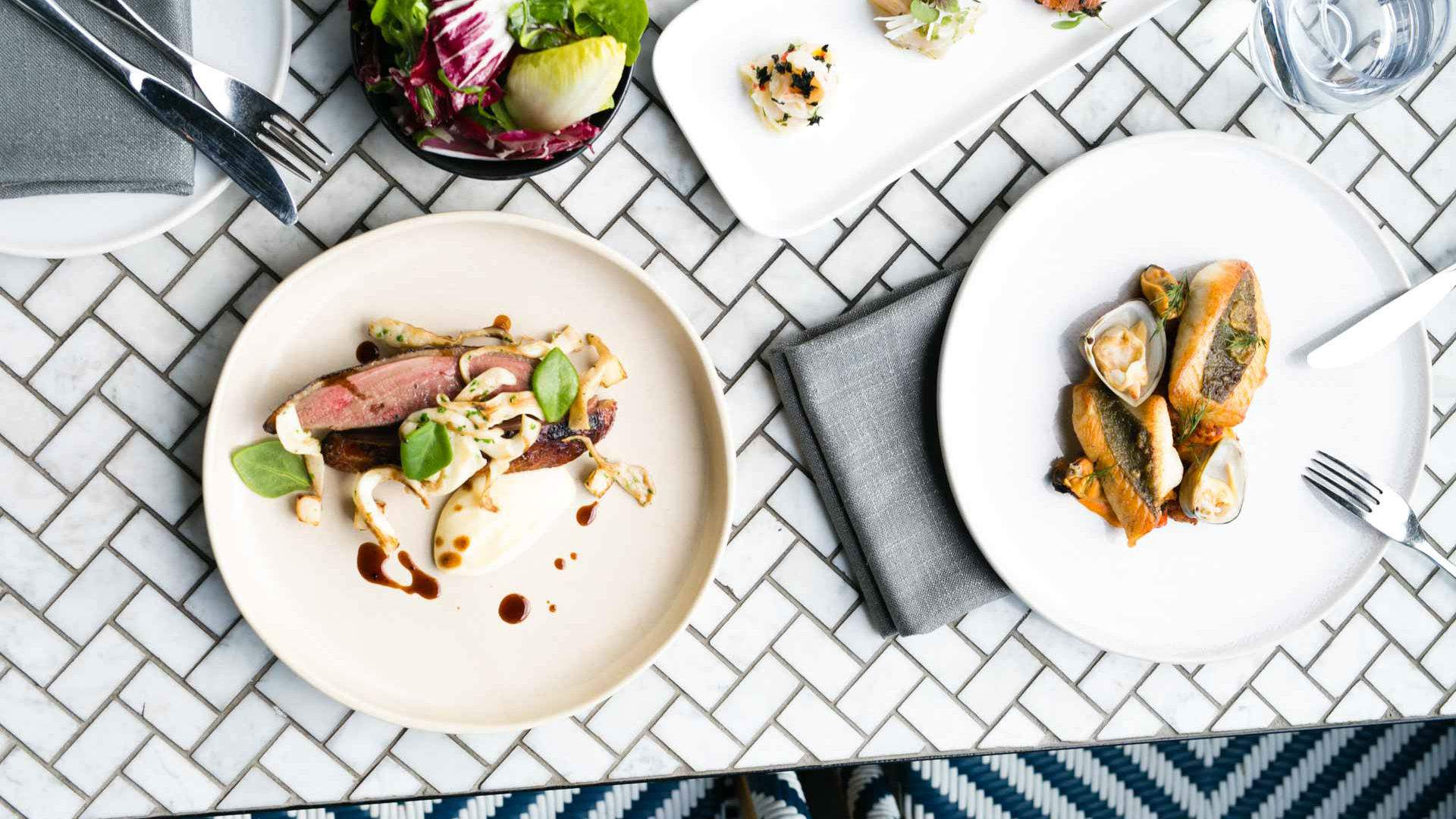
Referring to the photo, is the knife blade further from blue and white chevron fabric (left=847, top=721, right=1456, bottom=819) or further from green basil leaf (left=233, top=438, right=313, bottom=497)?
blue and white chevron fabric (left=847, top=721, right=1456, bottom=819)

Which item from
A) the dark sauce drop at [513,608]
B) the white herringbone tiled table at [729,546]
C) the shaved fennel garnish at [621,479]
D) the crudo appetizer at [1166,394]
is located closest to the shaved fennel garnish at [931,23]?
the white herringbone tiled table at [729,546]

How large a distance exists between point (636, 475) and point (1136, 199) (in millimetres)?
745

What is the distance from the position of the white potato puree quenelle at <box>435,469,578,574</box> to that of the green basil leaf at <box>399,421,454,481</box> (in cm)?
11

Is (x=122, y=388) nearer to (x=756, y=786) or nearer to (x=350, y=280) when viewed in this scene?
(x=350, y=280)

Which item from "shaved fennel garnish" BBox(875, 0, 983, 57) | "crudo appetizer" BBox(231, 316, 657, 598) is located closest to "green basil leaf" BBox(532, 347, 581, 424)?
"crudo appetizer" BBox(231, 316, 657, 598)

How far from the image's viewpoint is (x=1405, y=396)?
1.37 m

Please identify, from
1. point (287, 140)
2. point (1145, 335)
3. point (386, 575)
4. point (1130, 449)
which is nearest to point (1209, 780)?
point (1130, 449)

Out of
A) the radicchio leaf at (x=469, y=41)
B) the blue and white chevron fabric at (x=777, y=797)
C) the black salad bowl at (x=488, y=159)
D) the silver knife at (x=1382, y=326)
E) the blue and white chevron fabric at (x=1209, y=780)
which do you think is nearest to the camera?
the radicchio leaf at (x=469, y=41)

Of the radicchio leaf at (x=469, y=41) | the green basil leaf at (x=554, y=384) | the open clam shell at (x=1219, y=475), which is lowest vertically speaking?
the green basil leaf at (x=554, y=384)

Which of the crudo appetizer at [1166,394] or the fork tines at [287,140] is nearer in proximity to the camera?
the fork tines at [287,140]

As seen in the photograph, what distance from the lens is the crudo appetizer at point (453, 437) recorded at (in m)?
1.13

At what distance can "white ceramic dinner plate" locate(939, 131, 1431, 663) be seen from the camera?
1270 millimetres

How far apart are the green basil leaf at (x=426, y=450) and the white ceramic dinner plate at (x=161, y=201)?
1.18ft

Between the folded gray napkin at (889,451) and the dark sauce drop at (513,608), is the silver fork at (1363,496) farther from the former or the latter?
the dark sauce drop at (513,608)
